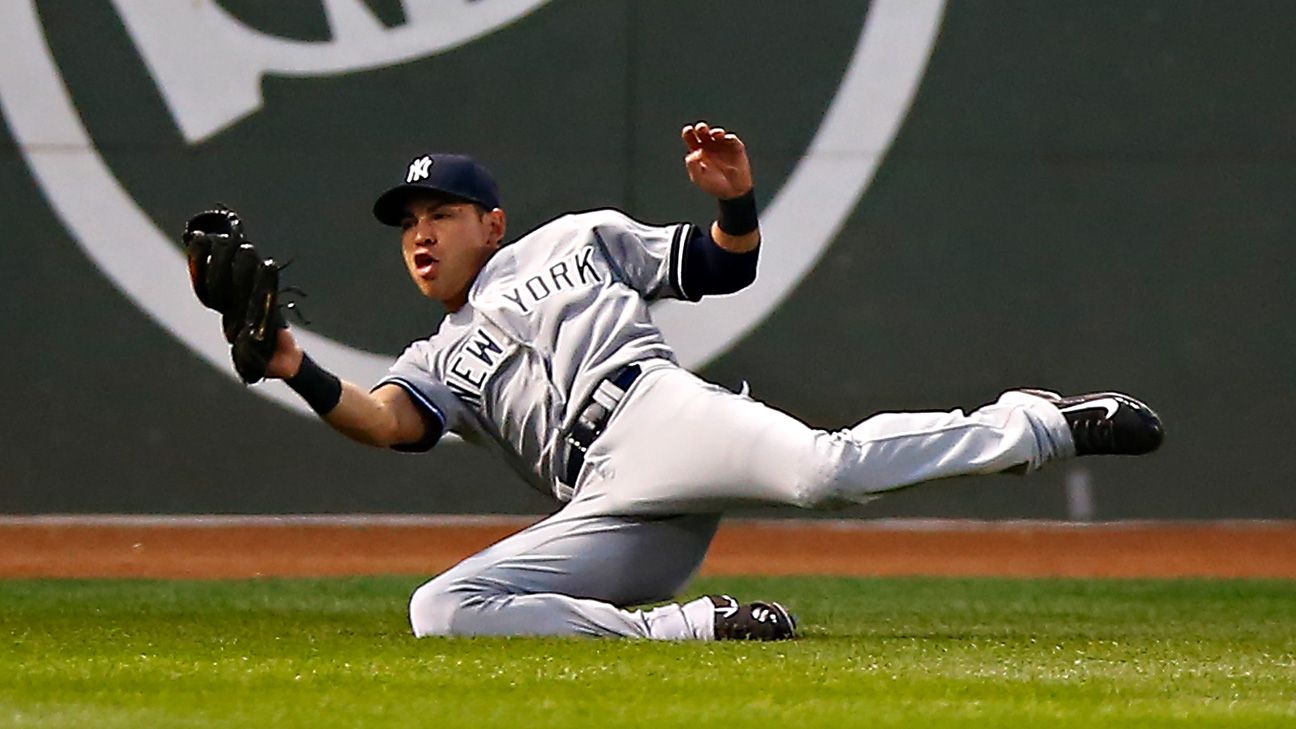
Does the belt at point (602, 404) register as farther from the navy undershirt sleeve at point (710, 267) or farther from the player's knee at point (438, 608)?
the player's knee at point (438, 608)

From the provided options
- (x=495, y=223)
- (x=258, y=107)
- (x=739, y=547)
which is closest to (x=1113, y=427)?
(x=495, y=223)

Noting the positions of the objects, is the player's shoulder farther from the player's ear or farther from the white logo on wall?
the white logo on wall

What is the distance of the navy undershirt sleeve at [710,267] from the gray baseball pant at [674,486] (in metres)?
0.19

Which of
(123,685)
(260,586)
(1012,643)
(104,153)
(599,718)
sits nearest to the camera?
(599,718)

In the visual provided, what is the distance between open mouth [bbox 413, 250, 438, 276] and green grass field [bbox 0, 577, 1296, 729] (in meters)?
0.74

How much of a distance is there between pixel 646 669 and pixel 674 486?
0.73m

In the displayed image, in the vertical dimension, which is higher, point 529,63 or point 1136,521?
point 529,63

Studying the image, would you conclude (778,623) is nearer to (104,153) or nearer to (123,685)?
(123,685)

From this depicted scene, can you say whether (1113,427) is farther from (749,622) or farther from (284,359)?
(284,359)

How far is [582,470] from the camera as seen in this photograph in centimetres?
430

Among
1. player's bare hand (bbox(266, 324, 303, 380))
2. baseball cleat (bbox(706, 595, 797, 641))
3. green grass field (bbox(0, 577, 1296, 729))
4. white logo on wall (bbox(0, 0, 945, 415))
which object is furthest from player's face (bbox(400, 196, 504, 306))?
white logo on wall (bbox(0, 0, 945, 415))

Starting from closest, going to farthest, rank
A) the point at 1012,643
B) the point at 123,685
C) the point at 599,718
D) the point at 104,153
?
the point at 599,718 → the point at 123,685 → the point at 1012,643 → the point at 104,153

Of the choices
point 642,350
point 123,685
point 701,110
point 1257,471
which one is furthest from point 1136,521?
point 123,685

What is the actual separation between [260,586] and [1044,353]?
114 inches
